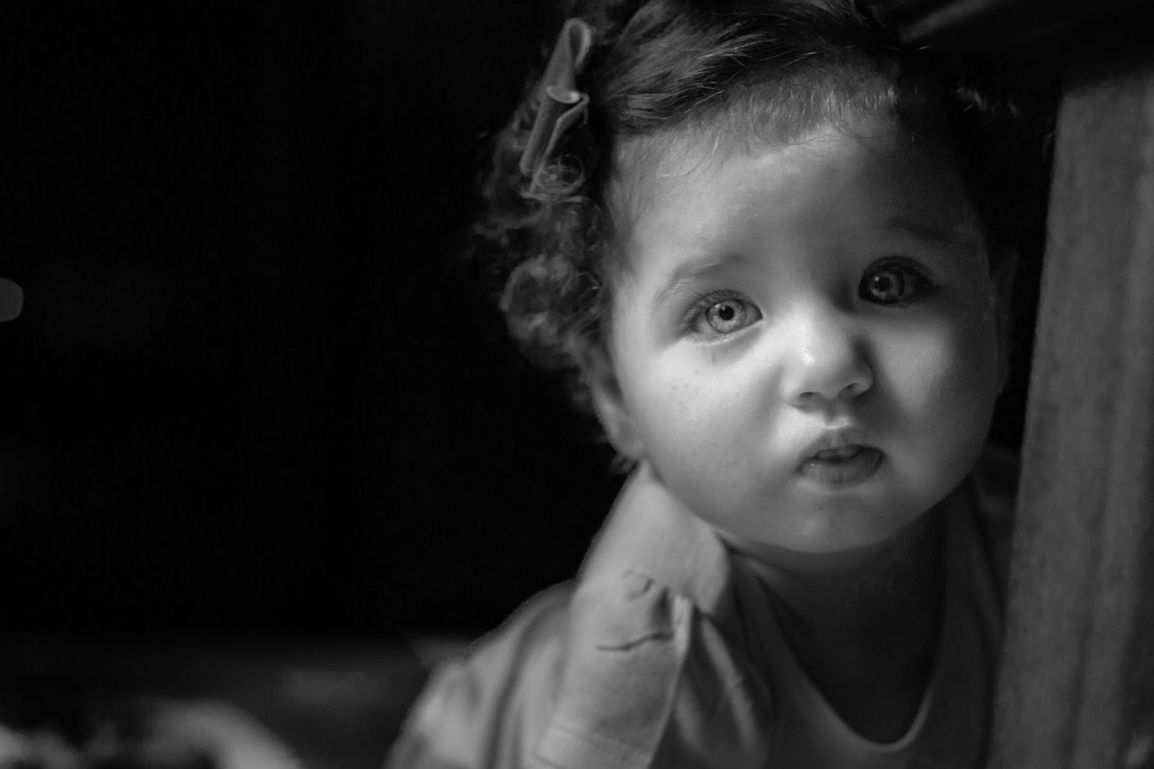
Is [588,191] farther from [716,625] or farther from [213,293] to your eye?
[213,293]

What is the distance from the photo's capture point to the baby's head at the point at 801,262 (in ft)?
1.92

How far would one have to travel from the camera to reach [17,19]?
98cm

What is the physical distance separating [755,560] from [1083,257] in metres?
0.33

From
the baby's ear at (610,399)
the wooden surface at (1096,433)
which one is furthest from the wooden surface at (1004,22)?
the baby's ear at (610,399)

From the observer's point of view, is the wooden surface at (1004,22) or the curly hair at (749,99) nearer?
the wooden surface at (1004,22)

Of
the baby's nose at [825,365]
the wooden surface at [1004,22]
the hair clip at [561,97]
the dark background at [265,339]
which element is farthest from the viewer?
the dark background at [265,339]

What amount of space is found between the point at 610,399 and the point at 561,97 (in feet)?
0.67

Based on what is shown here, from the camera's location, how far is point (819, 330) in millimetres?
575

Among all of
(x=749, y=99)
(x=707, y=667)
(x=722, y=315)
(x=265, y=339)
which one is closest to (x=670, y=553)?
(x=707, y=667)

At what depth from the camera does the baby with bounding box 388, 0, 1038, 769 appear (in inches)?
23.2

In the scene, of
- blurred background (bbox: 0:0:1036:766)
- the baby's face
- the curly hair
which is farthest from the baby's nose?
blurred background (bbox: 0:0:1036:766)

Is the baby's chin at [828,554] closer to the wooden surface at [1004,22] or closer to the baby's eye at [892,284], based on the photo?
the baby's eye at [892,284]

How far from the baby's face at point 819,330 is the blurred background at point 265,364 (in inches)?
15.5

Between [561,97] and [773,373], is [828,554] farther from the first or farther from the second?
[561,97]
